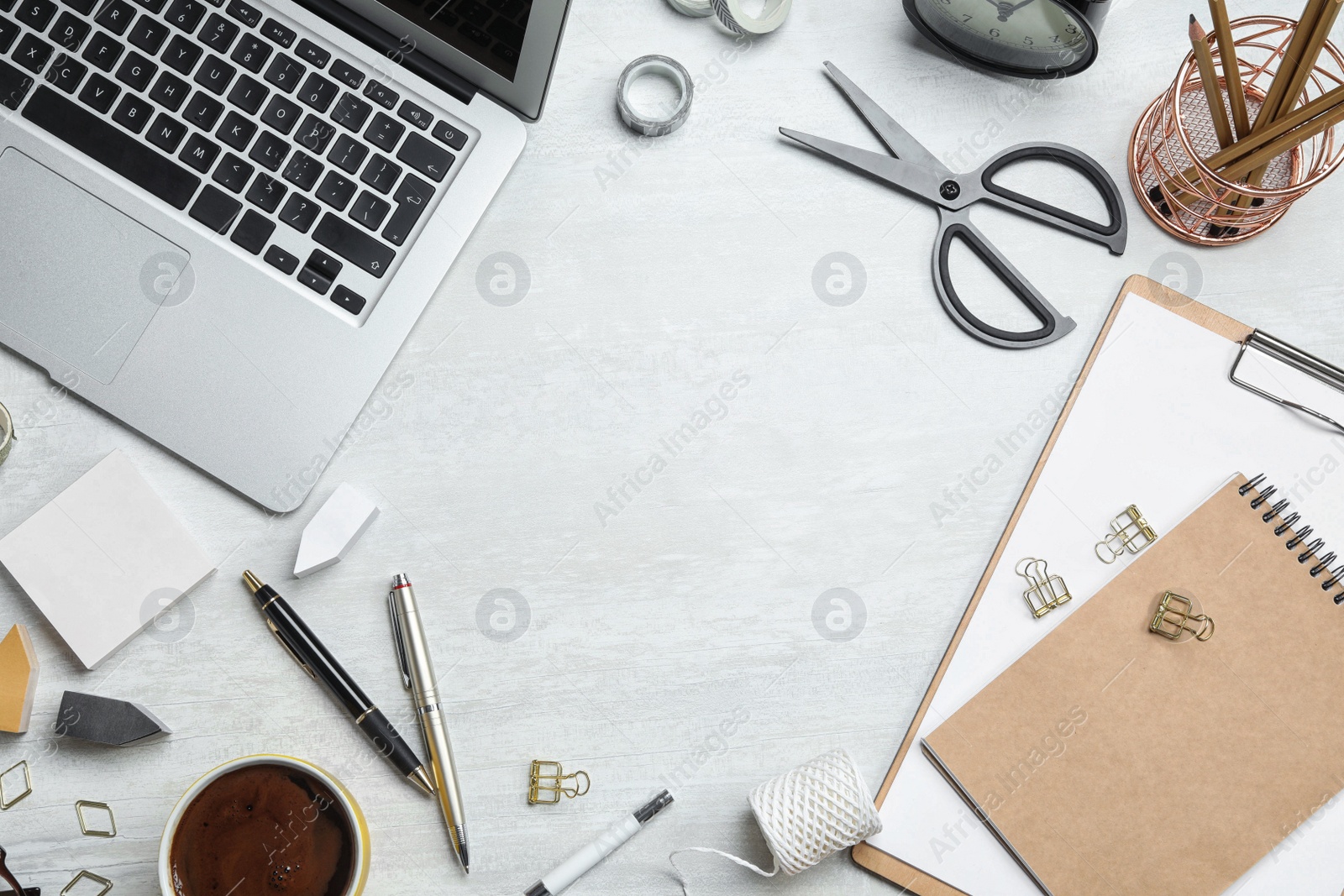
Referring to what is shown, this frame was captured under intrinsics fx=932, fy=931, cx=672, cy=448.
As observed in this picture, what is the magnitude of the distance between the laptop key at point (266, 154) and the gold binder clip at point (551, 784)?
0.61 m

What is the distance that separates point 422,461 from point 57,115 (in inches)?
18.2

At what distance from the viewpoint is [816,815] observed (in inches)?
32.4

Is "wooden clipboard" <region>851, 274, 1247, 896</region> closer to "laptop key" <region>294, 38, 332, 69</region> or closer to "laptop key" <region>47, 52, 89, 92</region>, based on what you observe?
"laptop key" <region>294, 38, 332, 69</region>

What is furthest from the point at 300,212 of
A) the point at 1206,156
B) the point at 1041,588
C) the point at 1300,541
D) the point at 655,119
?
the point at 1300,541

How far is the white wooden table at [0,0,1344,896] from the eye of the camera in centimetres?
89

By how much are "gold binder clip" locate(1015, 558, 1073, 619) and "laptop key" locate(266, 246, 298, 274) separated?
29.7 inches

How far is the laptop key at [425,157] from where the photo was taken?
2.87 feet

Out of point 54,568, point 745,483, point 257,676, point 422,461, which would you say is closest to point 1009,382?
point 745,483

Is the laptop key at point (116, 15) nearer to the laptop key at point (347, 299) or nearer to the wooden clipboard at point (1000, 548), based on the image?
the laptop key at point (347, 299)

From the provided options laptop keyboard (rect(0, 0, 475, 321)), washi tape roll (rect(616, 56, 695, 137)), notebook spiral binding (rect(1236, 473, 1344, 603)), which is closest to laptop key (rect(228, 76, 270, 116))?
laptop keyboard (rect(0, 0, 475, 321))

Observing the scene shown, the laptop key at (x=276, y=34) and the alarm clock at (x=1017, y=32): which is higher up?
the alarm clock at (x=1017, y=32)

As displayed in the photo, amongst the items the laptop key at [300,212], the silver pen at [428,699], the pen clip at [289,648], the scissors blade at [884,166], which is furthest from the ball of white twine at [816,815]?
the laptop key at [300,212]

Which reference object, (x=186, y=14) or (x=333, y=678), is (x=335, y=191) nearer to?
(x=186, y=14)

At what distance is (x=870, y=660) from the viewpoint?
3.02 ft
